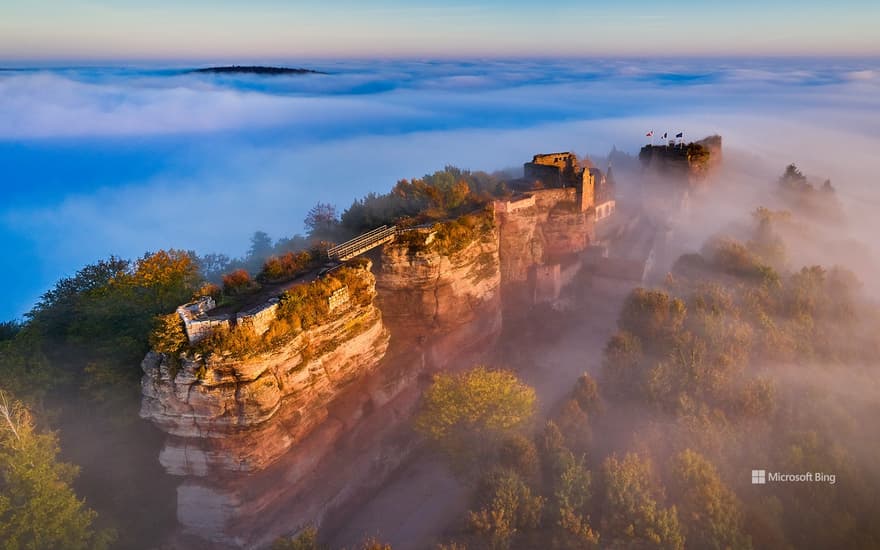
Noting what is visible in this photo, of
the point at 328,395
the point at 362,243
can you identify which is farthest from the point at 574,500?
the point at 362,243

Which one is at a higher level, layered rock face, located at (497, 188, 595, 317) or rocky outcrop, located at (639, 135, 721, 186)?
rocky outcrop, located at (639, 135, 721, 186)

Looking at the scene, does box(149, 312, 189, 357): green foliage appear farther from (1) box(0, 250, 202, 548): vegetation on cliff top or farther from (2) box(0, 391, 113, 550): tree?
(2) box(0, 391, 113, 550): tree

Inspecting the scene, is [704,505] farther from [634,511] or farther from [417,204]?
[417,204]

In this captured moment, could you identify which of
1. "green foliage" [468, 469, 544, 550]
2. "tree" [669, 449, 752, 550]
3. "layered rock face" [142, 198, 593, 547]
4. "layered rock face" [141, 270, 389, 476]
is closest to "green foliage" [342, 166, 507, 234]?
"layered rock face" [142, 198, 593, 547]

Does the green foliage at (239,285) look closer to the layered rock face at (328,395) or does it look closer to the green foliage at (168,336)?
the green foliage at (168,336)

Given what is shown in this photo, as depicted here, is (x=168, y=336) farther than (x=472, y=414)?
No

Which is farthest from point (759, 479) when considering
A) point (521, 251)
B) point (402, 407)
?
point (521, 251)

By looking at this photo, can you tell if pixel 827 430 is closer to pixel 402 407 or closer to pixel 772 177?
pixel 402 407
